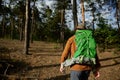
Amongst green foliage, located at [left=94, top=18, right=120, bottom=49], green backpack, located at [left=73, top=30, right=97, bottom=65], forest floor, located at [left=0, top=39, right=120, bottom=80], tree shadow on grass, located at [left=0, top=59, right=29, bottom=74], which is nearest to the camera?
green backpack, located at [left=73, top=30, right=97, bottom=65]

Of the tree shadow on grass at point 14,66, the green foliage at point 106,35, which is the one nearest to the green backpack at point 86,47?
the tree shadow on grass at point 14,66

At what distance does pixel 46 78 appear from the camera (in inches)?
527

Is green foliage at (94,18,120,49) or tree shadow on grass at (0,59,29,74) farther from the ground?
green foliage at (94,18,120,49)

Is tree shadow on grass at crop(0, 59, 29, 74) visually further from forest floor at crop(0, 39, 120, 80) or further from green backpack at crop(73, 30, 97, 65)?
green backpack at crop(73, 30, 97, 65)

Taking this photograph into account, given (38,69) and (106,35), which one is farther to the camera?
(106,35)

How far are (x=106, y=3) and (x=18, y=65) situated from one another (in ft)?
86.6

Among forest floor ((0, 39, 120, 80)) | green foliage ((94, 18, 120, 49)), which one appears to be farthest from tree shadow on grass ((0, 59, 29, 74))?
green foliage ((94, 18, 120, 49))

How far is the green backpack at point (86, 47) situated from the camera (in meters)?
5.50

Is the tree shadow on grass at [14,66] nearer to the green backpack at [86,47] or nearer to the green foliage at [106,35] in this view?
the green foliage at [106,35]

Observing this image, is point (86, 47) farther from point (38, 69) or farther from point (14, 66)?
point (14, 66)

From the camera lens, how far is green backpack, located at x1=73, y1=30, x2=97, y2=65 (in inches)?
217

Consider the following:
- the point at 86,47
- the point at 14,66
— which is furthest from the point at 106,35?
the point at 86,47

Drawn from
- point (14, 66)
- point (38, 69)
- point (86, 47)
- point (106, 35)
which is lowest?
point (38, 69)

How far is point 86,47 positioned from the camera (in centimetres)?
555
